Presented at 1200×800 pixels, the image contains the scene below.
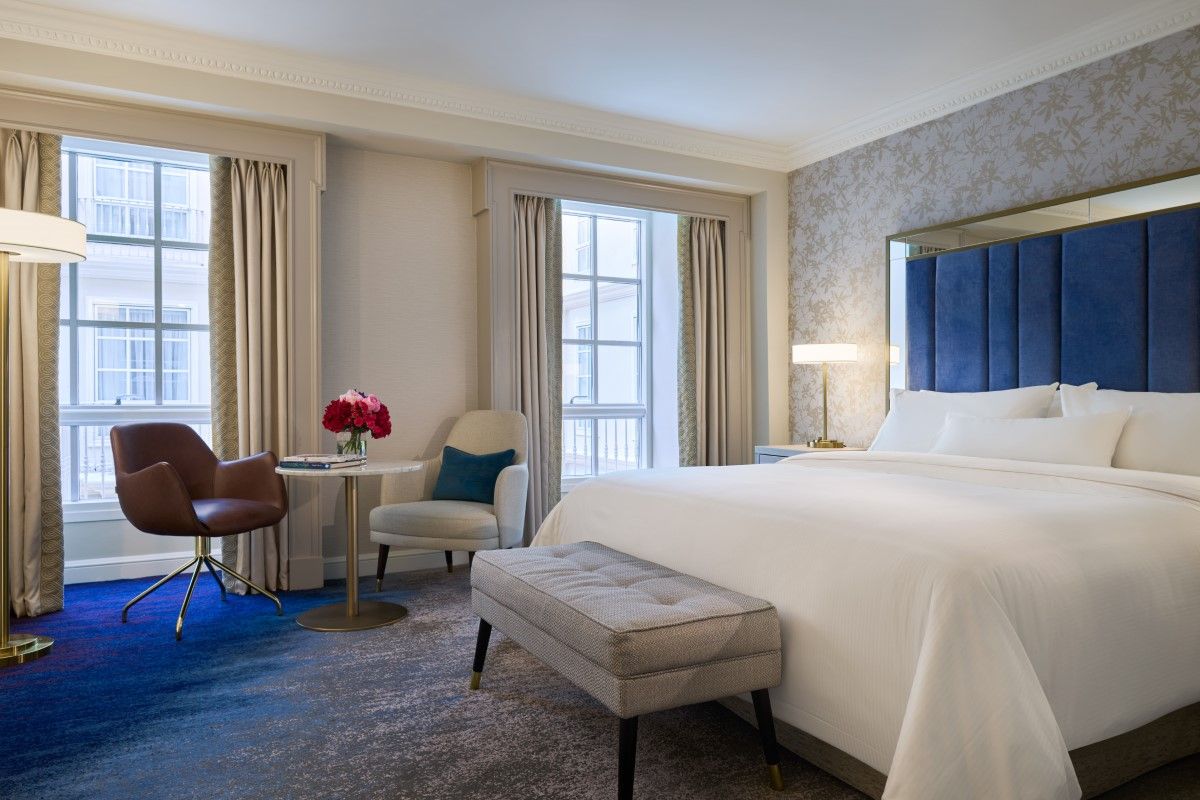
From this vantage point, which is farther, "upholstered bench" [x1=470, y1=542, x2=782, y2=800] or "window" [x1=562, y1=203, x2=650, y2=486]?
"window" [x1=562, y1=203, x2=650, y2=486]

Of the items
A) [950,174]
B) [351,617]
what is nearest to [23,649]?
[351,617]

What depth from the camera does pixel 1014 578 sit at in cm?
187

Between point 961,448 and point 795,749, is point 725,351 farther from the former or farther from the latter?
point 795,749

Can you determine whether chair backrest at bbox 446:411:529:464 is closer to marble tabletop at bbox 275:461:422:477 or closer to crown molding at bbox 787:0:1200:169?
marble tabletop at bbox 275:461:422:477

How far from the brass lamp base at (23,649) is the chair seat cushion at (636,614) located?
2101mm

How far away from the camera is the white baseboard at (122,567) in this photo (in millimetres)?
4535

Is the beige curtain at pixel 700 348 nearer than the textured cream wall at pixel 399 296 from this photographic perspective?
No

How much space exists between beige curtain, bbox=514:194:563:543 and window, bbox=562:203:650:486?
0.63m

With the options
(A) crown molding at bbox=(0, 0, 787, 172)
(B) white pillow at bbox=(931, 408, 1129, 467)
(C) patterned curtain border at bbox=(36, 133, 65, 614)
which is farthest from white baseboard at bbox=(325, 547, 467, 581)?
(B) white pillow at bbox=(931, 408, 1129, 467)

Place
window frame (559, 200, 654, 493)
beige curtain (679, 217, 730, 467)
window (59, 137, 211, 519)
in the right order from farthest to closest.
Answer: window frame (559, 200, 654, 493) → beige curtain (679, 217, 730, 467) → window (59, 137, 211, 519)

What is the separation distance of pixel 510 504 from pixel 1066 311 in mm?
3001

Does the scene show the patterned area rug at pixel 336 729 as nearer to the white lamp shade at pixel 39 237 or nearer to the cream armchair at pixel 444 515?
the cream armchair at pixel 444 515

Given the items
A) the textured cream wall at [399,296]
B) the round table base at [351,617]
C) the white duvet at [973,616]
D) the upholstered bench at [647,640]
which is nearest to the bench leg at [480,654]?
the upholstered bench at [647,640]

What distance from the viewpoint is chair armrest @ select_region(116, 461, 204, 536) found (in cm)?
365
